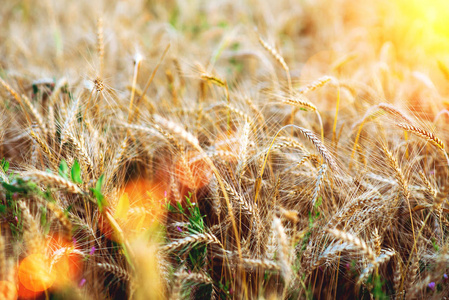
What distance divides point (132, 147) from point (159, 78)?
1217mm

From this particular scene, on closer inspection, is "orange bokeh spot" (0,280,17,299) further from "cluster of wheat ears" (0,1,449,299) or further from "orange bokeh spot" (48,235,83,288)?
"orange bokeh spot" (48,235,83,288)

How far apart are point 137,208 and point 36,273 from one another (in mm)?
460

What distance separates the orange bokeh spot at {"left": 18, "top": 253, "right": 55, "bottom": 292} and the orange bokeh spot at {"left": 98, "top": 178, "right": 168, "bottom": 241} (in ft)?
0.87

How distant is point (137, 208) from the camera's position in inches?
53.6

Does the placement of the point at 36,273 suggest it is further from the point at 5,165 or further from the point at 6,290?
the point at 5,165

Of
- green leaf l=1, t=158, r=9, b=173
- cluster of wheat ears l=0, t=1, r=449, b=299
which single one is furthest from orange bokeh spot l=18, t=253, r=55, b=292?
green leaf l=1, t=158, r=9, b=173

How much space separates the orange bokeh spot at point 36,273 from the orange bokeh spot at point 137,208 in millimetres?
265

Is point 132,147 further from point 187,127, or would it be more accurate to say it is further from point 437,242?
point 437,242

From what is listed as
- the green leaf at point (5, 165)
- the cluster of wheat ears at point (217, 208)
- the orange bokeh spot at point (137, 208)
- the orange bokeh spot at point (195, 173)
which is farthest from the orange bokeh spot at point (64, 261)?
the orange bokeh spot at point (195, 173)

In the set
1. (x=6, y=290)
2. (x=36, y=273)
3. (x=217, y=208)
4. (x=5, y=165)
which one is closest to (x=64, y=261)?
(x=36, y=273)

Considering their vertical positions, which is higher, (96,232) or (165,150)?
(165,150)

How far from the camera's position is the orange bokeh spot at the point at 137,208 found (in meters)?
1.28

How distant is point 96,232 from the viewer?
55.0 inches

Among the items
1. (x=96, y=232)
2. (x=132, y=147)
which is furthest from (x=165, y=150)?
(x=96, y=232)
